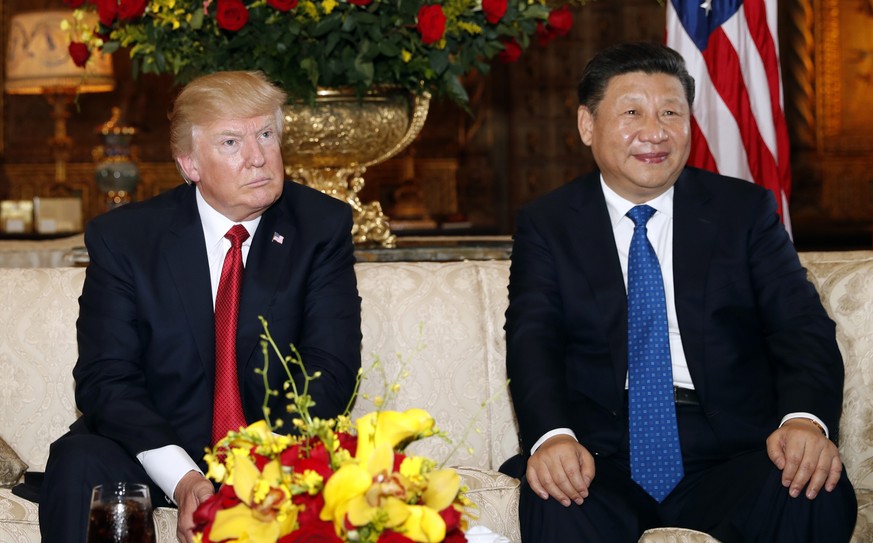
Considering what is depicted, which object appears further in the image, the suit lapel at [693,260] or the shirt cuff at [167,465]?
the suit lapel at [693,260]

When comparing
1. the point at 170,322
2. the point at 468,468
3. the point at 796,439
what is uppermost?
the point at 170,322

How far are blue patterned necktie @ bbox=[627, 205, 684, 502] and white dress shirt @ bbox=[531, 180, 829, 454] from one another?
5cm

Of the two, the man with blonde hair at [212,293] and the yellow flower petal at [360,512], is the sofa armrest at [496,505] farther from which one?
the yellow flower petal at [360,512]

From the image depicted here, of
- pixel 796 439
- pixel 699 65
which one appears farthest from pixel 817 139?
pixel 796 439

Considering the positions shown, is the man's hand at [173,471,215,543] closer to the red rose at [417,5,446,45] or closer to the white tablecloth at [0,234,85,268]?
the red rose at [417,5,446,45]

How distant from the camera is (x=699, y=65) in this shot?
13.4 ft

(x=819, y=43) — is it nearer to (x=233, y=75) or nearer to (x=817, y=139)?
(x=817, y=139)

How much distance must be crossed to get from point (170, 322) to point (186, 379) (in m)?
0.14

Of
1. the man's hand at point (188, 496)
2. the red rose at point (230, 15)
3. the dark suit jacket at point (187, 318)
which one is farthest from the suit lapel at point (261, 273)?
the red rose at point (230, 15)

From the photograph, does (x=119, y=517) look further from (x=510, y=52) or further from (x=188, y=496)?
(x=510, y=52)

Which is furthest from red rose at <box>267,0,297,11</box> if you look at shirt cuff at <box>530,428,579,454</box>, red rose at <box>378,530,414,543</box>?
red rose at <box>378,530,414,543</box>

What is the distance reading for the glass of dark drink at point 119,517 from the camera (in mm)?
1678

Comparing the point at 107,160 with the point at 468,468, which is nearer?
the point at 468,468

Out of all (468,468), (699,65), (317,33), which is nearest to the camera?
(468,468)
